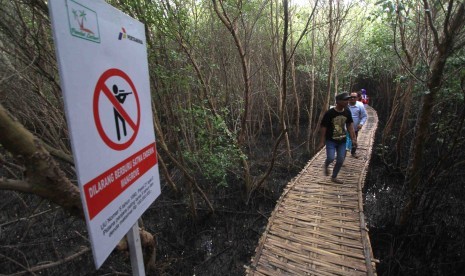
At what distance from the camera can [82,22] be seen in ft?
3.15

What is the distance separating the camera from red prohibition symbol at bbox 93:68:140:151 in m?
1.05

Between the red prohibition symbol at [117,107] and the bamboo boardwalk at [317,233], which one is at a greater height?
the red prohibition symbol at [117,107]

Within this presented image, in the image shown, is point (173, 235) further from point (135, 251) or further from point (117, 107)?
point (117, 107)

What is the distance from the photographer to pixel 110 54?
116cm

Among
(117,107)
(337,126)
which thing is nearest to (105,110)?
(117,107)

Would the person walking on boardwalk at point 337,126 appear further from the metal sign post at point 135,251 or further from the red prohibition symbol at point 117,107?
the metal sign post at point 135,251

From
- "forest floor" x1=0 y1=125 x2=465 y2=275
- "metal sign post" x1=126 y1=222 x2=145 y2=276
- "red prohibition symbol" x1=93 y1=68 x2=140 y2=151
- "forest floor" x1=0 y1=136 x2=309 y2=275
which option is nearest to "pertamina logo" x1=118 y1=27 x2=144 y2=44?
"red prohibition symbol" x1=93 y1=68 x2=140 y2=151

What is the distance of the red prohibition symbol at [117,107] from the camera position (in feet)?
3.46

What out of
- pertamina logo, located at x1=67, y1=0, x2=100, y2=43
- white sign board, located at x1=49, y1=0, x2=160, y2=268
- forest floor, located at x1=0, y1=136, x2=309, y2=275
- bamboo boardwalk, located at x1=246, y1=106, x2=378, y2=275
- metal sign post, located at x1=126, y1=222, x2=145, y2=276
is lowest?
forest floor, located at x1=0, y1=136, x2=309, y2=275

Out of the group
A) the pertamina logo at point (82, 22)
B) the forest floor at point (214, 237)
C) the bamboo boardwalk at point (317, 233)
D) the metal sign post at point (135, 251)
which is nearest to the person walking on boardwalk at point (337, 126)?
the bamboo boardwalk at point (317, 233)

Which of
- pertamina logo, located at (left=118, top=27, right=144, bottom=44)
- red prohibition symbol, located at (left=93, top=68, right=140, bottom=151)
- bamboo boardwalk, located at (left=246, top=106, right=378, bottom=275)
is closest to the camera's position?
red prohibition symbol, located at (left=93, top=68, right=140, bottom=151)

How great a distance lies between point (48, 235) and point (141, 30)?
6.35 meters

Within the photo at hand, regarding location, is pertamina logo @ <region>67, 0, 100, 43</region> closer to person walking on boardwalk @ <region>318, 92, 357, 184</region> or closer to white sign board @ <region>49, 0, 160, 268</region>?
white sign board @ <region>49, 0, 160, 268</region>

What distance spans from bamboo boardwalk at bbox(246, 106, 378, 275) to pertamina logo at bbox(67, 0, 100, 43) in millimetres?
2495
